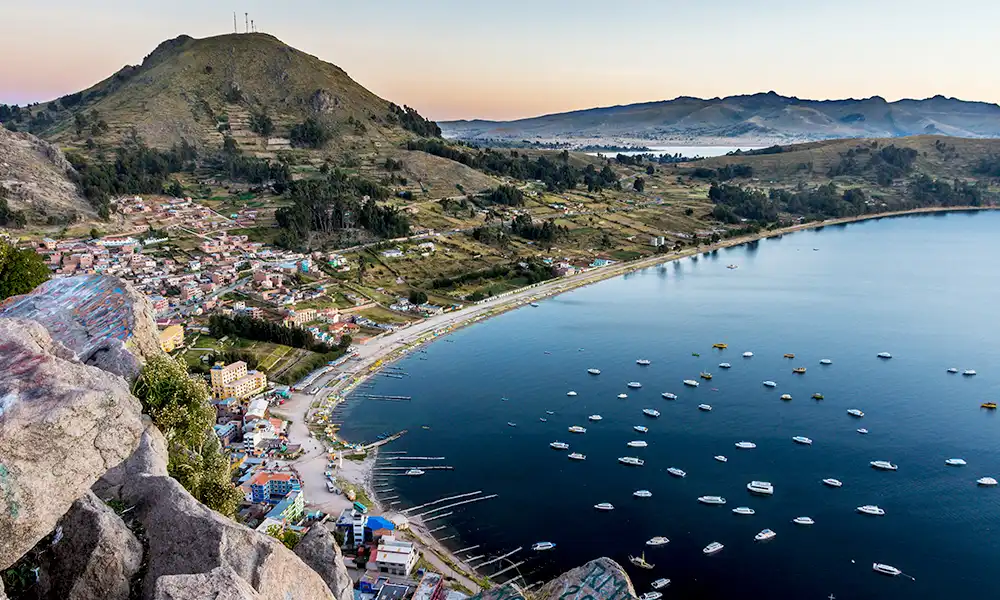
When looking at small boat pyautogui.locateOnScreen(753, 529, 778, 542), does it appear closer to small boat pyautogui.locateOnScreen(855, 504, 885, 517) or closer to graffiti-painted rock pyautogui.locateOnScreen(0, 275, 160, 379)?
small boat pyautogui.locateOnScreen(855, 504, 885, 517)

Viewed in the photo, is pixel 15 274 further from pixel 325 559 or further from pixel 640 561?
pixel 640 561

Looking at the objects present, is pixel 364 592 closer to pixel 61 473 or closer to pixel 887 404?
pixel 61 473

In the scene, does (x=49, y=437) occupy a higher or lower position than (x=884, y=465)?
higher

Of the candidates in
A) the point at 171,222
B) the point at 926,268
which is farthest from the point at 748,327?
the point at 171,222

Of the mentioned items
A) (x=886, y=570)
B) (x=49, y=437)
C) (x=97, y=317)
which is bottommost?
(x=886, y=570)

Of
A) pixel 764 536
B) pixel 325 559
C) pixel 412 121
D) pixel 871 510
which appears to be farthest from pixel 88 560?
pixel 412 121

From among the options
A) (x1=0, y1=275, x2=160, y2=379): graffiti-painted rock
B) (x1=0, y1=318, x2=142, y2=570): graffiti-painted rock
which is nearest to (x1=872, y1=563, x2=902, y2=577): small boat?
(x1=0, y1=275, x2=160, y2=379): graffiti-painted rock
